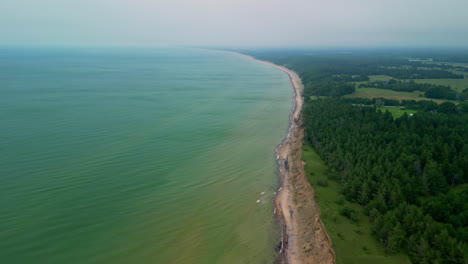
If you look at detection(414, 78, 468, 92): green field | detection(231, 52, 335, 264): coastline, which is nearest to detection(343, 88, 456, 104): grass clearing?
detection(414, 78, 468, 92): green field

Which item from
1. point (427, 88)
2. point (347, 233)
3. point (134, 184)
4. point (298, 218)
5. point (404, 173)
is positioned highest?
point (427, 88)

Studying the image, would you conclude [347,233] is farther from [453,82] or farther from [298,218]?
[453,82]

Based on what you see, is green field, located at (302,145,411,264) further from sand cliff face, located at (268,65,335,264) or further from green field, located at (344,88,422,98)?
green field, located at (344,88,422,98)

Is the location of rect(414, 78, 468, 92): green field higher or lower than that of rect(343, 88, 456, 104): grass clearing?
higher

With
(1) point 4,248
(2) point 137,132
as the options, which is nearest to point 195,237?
(1) point 4,248

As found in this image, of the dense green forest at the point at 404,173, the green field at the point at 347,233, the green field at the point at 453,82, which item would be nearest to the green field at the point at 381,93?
the green field at the point at 453,82

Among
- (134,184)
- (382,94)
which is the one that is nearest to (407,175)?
(134,184)
